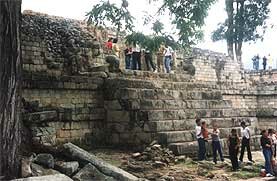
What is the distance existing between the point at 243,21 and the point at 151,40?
2339 cm

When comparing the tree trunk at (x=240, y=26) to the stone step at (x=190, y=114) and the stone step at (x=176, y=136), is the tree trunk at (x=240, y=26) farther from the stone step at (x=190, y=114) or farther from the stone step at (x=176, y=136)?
the stone step at (x=176, y=136)

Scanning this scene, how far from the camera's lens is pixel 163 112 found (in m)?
12.3

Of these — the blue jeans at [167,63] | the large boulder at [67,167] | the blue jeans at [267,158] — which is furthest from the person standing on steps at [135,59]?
the large boulder at [67,167]

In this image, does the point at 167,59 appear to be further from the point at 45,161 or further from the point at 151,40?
the point at 45,161

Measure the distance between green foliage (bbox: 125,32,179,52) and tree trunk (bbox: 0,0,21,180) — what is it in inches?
173

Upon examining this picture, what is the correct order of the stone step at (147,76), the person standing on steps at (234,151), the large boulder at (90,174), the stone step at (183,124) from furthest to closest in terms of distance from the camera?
1. the stone step at (147,76)
2. the stone step at (183,124)
3. the person standing on steps at (234,151)
4. the large boulder at (90,174)

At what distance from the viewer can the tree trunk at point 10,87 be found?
593 centimetres

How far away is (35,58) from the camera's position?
44.8 feet

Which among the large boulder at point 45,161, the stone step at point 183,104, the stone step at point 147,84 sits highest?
the stone step at point 147,84

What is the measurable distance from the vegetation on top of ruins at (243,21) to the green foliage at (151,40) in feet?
71.2

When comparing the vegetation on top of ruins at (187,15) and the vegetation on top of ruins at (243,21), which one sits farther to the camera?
the vegetation on top of ruins at (243,21)

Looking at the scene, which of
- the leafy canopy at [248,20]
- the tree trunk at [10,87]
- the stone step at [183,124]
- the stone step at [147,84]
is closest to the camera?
the tree trunk at [10,87]

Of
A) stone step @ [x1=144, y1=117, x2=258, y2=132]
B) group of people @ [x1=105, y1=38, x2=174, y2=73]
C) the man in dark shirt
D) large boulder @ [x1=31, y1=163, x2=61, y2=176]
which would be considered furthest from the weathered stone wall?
the man in dark shirt

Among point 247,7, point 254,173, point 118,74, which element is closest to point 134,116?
point 118,74
